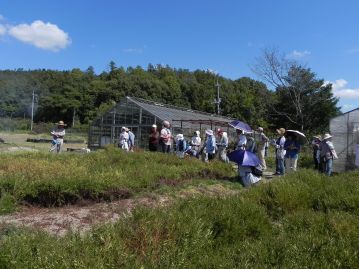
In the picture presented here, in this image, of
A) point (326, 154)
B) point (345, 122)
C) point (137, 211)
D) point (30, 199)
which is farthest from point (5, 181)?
point (345, 122)

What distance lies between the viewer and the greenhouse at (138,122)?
1273 inches

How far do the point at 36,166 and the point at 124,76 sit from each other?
81.5m

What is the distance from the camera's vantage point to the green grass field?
4.32 metres

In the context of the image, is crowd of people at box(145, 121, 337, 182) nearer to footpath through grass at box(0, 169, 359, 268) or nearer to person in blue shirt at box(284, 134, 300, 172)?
person in blue shirt at box(284, 134, 300, 172)

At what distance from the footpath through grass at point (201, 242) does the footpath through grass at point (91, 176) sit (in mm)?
2764

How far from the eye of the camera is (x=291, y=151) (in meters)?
15.6

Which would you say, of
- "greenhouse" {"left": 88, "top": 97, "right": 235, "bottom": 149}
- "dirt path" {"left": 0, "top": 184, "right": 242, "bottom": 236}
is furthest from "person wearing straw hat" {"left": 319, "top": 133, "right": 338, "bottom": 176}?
"greenhouse" {"left": 88, "top": 97, "right": 235, "bottom": 149}

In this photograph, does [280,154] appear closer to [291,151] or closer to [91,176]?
[291,151]

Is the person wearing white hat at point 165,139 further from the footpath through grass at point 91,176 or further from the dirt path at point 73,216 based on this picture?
the dirt path at point 73,216

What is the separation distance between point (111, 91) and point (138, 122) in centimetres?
5593

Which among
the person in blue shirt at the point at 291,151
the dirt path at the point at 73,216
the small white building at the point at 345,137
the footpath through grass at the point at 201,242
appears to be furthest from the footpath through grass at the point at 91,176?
the small white building at the point at 345,137

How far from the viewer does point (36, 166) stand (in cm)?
1116

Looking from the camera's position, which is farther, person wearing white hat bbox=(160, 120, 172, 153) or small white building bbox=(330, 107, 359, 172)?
small white building bbox=(330, 107, 359, 172)

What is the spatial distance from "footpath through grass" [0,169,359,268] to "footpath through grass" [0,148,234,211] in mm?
2764
